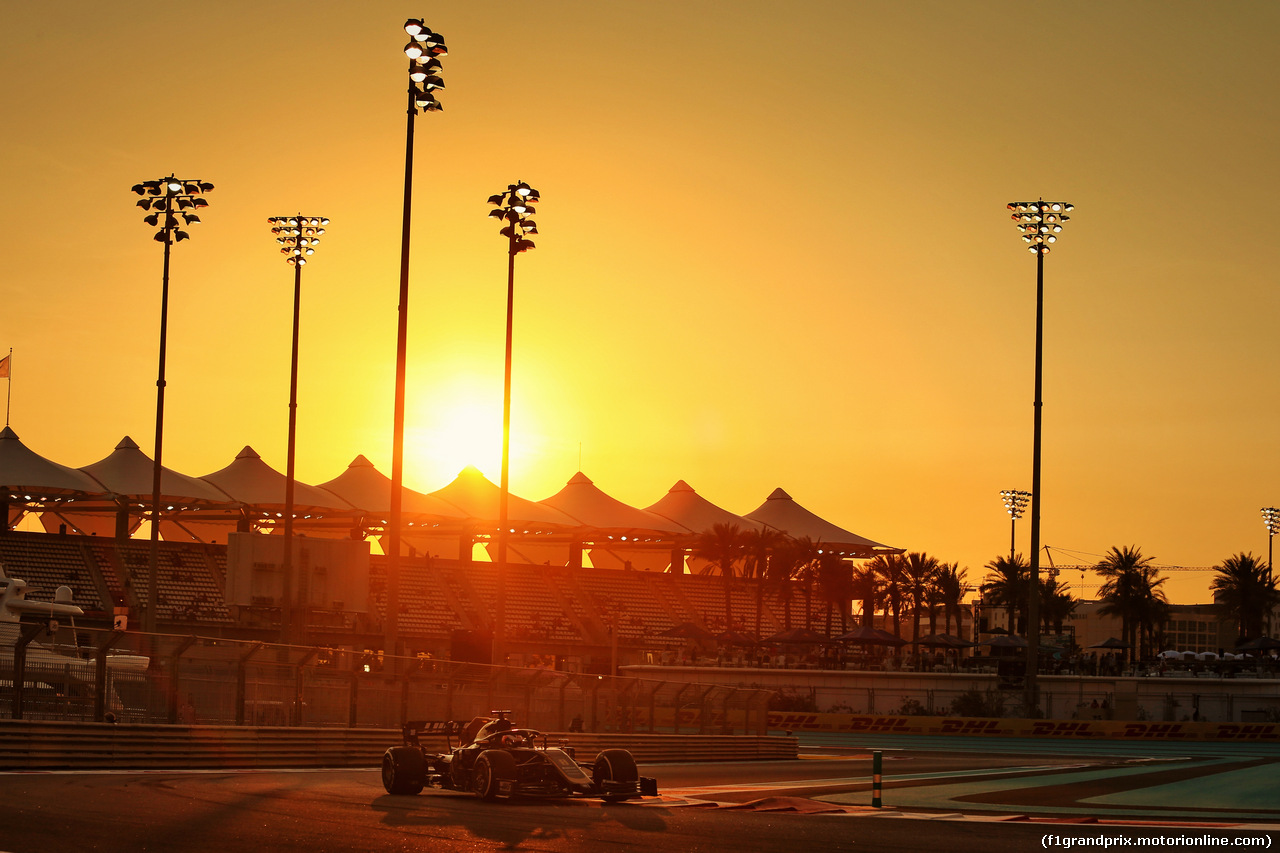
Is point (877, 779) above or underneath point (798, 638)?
above

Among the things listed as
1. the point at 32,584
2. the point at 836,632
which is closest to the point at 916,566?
the point at 836,632

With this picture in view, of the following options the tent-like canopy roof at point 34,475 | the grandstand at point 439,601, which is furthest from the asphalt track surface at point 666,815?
the tent-like canopy roof at point 34,475

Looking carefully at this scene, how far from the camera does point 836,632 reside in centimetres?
9031

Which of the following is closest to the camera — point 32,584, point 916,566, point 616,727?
point 616,727

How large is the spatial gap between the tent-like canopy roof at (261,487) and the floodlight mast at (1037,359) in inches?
1458

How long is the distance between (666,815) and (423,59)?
19.3 m

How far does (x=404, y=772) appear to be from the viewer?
65.6ft

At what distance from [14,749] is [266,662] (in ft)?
16.1

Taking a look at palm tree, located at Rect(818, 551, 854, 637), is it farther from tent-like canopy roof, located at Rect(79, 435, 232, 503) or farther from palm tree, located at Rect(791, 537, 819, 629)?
tent-like canopy roof, located at Rect(79, 435, 232, 503)

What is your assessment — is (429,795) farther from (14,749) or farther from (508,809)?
(14,749)

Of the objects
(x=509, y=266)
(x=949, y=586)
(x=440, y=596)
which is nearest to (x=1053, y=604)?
(x=949, y=586)

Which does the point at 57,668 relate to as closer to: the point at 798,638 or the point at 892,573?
the point at 798,638

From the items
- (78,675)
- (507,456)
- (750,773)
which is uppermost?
(507,456)

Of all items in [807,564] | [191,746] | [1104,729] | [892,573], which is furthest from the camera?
[892,573]
